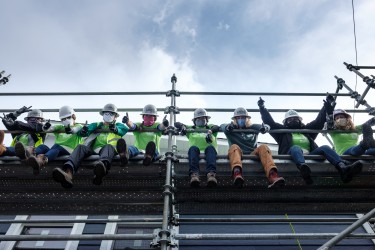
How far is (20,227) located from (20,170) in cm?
223

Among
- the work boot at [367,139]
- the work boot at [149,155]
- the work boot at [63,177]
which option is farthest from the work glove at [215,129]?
the work boot at [63,177]

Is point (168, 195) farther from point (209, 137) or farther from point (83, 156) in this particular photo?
point (209, 137)

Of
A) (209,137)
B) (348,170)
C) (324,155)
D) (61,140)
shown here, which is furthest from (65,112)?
(348,170)

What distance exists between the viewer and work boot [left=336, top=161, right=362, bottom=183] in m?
4.84

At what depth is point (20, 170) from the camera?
5.12 metres

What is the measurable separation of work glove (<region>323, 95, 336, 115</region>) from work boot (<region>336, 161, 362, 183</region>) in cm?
192

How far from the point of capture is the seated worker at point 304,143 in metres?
4.90

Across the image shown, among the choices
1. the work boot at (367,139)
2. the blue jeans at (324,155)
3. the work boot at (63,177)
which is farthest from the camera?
the work boot at (367,139)

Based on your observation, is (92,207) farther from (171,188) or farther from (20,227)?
(20,227)

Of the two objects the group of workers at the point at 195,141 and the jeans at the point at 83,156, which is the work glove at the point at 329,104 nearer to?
the group of workers at the point at 195,141

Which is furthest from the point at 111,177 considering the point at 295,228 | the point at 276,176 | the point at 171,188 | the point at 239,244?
the point at 295,228

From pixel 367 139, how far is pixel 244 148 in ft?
6.13

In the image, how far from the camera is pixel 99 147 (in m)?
6.00

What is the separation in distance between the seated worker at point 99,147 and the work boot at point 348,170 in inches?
110
